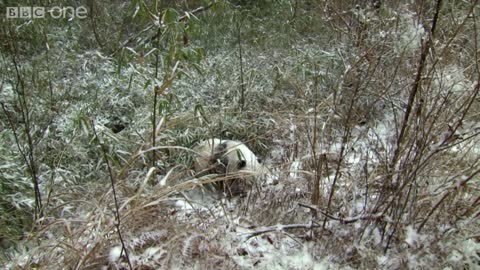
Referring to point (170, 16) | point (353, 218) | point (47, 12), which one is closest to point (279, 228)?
point (353, 218)

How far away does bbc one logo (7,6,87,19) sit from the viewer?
422 centimetres

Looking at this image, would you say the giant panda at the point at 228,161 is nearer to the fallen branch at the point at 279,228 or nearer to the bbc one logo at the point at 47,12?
the fallen branch at the point at 279,228

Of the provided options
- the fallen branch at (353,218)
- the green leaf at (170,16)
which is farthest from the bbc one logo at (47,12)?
the fallen branch at (353,218)

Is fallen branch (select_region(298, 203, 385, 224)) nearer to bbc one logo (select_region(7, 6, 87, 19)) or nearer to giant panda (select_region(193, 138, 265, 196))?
giant panda (select_region(193, 138, 265, 196))

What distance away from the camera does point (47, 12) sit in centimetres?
455

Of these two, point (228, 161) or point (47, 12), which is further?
point (47, 12)

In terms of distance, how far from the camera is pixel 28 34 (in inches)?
162

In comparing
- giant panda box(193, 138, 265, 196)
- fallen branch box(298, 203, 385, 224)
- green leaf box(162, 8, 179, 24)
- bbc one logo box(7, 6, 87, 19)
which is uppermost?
green leaf box(162, 8, 179, 24)

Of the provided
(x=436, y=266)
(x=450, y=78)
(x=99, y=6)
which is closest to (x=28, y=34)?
(x=99, y=6)

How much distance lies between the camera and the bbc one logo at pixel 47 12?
4219mm

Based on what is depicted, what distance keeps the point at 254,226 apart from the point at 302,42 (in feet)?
9.49

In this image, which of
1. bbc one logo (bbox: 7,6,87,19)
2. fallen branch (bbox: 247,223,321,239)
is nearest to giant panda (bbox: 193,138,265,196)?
fallen branch (bbox: 247,223,321,239)

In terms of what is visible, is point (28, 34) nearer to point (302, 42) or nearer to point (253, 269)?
point (302, 42)

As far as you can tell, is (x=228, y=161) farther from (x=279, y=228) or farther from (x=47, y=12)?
(x=47, y=12)
